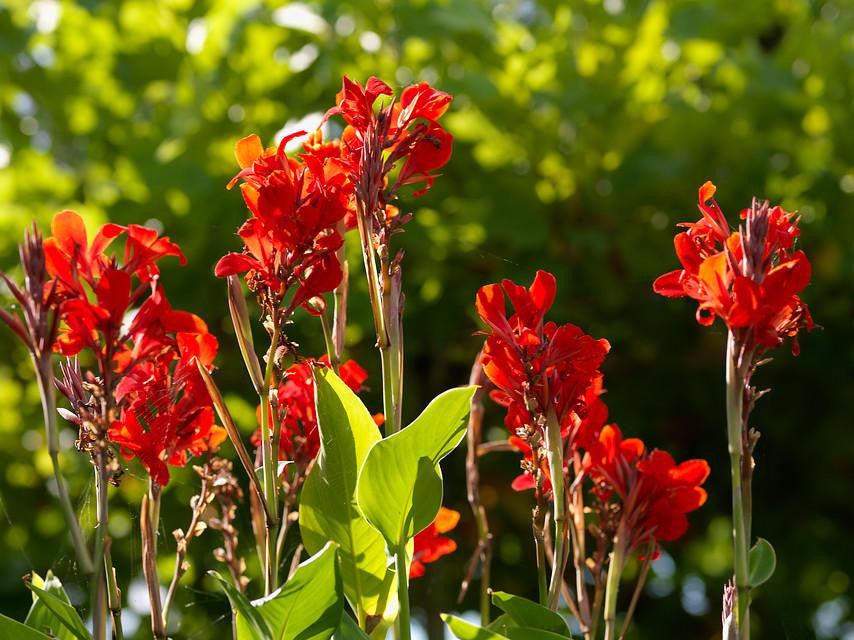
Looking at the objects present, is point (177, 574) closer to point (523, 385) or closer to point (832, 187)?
point (523, 385)

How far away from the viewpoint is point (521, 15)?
281 cm

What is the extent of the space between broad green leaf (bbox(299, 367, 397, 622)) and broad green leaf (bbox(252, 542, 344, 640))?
2.4 inches

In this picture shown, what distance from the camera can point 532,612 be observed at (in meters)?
0.57

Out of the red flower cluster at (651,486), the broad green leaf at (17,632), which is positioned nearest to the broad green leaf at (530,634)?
the red flower cluster at (651,486)

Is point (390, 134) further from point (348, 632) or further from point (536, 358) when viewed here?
point (348, 632)

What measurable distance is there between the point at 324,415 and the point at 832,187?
1858 mm

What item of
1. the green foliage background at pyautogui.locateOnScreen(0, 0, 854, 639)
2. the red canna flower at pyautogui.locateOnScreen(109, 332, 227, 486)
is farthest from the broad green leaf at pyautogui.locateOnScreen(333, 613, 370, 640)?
the green foliage background at pyautogui.locateOnScreen(0, 0, 854, 639)

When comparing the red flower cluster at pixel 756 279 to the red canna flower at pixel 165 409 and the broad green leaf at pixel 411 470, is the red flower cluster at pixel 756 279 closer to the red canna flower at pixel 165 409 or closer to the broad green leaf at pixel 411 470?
the broad green leaf at pixel 411 470

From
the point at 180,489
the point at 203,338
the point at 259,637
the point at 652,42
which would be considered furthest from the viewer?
the point at 652,42

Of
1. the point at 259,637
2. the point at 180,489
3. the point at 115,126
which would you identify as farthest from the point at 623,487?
the point at 115,126

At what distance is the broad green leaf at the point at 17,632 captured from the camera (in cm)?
52

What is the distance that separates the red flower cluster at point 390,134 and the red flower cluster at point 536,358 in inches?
3.4

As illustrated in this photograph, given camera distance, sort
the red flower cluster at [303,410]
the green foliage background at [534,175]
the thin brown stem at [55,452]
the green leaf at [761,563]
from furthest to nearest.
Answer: the green foliage background at [534,175] < the red flower cluster at [303,410] < the green leaf at [761,563] < the thin brown stem at [55,452]

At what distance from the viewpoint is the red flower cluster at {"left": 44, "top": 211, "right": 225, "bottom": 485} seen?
524mm
